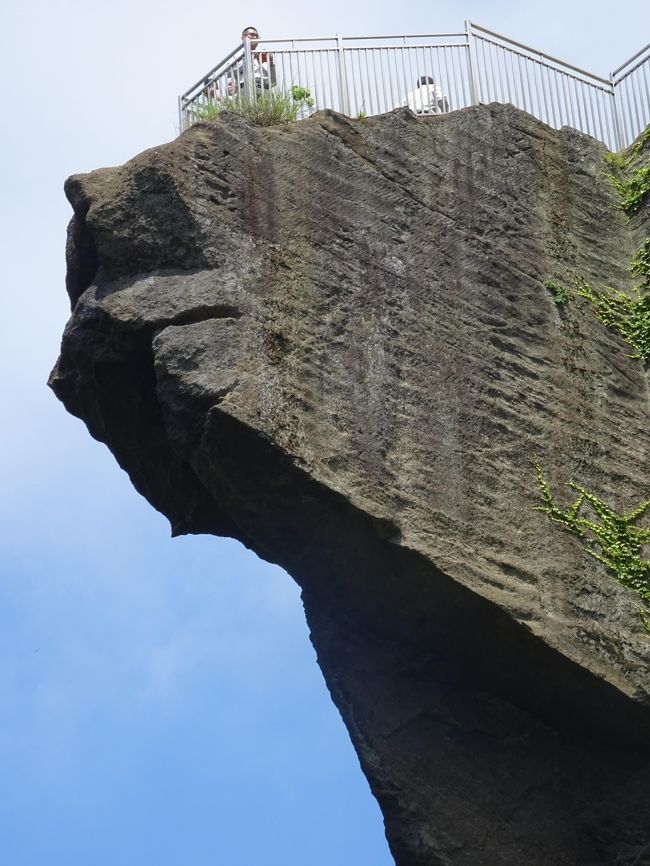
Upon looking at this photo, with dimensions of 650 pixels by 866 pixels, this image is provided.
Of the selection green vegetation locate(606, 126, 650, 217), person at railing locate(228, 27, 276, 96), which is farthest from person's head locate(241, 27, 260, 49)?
green vegetation locate(606, 126, 650, 217)

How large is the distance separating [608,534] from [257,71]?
6.42m

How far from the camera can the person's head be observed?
1588 cm

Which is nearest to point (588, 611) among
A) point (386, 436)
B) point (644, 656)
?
point (644, 656)

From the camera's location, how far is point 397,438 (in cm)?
1284

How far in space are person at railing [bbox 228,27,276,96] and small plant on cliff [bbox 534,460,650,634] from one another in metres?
5.36

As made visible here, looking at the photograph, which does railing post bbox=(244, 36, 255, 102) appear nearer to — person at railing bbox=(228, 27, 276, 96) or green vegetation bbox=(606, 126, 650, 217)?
person at railing bbox=(228, 27, 276, 96)

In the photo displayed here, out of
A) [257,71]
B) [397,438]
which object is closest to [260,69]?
[257,71]

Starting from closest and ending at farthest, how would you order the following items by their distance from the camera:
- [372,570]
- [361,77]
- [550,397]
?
1. [372,570]
2. [550,397]
3. [361,77]

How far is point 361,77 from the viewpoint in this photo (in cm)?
1591

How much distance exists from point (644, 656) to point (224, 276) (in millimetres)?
5003

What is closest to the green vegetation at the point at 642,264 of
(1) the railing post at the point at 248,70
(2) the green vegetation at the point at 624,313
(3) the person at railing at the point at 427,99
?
(2) the green vegetation at the point at 624,313

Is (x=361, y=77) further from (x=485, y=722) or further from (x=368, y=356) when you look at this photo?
(x=485, y=722)

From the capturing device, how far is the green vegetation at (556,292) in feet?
47.4

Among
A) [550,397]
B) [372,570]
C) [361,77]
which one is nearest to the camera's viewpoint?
[372,570]
